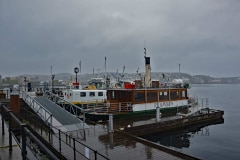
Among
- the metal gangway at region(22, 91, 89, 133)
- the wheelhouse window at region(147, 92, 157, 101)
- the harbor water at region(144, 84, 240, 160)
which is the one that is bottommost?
the harbor water at region(144, 84, 240, 160)

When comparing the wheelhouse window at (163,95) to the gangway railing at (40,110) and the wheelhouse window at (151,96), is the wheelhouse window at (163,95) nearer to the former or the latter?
the wheelhouse window at (151,96)

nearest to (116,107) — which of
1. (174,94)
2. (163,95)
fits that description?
(163,95)

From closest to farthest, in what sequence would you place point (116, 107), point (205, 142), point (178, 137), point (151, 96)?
1. point (178, 137)
2. point (205, 142)
3. point (116, 107)
4. point (151, 96)

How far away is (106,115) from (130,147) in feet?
24.9

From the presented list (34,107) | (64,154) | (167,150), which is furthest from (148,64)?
(64,154)

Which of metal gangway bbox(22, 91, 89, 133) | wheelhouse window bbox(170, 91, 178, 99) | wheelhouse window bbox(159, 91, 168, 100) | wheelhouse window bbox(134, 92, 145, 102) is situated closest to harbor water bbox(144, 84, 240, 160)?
wheelhouse window bbox(170, 91, 178, 99)

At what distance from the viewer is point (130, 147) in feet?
39.9

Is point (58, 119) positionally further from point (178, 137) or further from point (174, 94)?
point (174, 94)

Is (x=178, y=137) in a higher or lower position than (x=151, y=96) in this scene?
lower

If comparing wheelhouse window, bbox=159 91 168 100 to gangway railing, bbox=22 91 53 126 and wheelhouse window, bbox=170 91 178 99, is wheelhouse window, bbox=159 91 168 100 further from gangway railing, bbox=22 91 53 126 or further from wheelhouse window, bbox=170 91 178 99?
gangway railing, bbox=22 91 53 126

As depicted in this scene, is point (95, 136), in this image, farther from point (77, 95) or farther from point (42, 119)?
point (77, 95)

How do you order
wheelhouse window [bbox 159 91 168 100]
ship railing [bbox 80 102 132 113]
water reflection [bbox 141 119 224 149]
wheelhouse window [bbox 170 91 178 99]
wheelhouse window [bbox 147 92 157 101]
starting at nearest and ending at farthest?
water reflection [bbox 141 119 224 149] < ship railing [bbox 80 102 132 113] < wheelhouse window [bbox 147 92 157 101] < wheelhouse window [bbox 159 91 168 100] < wheelhouse window [bbox 170 91 178 99]

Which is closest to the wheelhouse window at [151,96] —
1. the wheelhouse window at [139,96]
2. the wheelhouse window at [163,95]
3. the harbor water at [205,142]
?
the wheelhouse window at [139,96]

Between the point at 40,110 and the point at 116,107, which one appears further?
the point at 116,107
